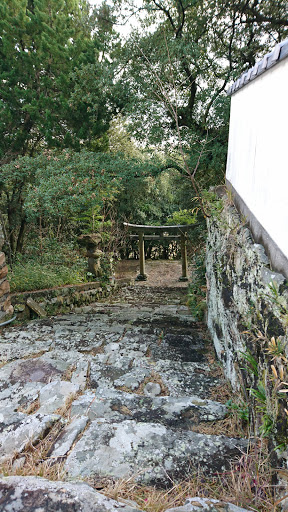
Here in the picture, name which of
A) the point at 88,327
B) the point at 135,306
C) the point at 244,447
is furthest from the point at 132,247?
the point at 244,447

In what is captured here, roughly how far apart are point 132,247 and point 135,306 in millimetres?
6996

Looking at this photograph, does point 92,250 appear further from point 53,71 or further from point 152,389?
point 53,71

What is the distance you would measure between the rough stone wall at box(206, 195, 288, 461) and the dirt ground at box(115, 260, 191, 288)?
617 centimetres

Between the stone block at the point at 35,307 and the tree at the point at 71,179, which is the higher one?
the tree at the point at 71,179

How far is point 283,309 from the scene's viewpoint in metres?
1.32

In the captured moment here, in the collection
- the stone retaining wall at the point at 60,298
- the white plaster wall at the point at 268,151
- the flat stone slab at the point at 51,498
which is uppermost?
the white plaster wall at the point at 268,151

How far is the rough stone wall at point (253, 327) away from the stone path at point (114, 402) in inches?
9.4

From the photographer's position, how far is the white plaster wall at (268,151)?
5.26 ft

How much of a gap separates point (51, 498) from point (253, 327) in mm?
1165

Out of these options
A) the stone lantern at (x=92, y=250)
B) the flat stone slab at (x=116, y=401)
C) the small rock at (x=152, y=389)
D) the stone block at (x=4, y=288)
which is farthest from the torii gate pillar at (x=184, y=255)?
the small rock at (x=152, y=389)

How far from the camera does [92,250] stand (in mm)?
6500

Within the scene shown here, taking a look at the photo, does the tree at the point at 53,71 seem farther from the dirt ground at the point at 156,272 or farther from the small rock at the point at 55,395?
the small rock at the point at 55,395

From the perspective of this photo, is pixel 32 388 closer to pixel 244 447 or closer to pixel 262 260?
pixel 244 447

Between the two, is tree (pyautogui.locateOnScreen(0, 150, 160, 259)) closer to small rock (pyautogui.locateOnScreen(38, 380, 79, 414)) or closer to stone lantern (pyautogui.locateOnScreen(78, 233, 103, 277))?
stone lantern (pyautogui.locateOnScreen(78, 233, 103, 277))
